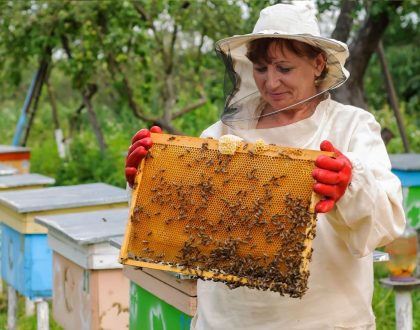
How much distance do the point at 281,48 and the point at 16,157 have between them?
19.9 ft

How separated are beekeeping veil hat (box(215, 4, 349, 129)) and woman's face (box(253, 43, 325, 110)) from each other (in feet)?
0.09

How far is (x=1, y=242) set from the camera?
18.0 ft

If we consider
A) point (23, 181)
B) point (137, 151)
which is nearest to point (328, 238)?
point (137, 151)

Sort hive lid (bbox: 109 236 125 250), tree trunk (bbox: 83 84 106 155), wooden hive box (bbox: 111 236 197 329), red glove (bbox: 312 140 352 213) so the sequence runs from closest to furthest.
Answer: red glove (bbox: 312 140 352 213) < wooden hive box (bbox: 111 236 197 329) < hive lid (bbox: 109 236 125 250) < tree trunk (bbox: 83 84 106 155)

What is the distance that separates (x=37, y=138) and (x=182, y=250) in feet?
41.5

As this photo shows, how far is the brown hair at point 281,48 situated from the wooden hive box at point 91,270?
4.87ft

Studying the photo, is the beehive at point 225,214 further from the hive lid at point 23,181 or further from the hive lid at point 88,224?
the hive lid at point 23,181

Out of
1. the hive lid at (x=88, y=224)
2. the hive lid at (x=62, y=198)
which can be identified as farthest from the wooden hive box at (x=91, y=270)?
the hive lid at (x=62, y=198)

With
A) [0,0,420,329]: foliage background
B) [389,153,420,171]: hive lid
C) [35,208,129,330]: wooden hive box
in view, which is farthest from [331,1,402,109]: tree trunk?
[35,208,129,330]: wooden hive box

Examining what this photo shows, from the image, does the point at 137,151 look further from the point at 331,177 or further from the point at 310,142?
the point at 331,177

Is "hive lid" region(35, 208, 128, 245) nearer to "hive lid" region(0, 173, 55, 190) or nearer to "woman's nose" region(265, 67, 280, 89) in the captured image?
"hive lid" region(0, 173, 55, 190)

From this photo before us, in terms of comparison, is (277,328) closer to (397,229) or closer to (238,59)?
(397,229)

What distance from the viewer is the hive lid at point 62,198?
4.68m

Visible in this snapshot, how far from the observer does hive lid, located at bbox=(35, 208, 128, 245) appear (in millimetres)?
3807
